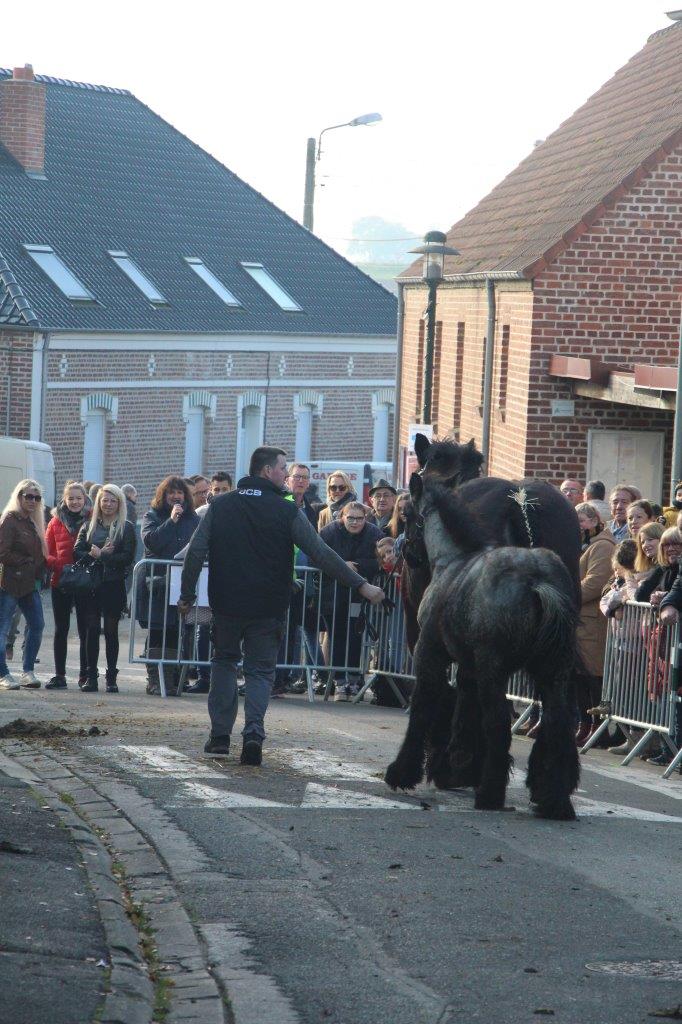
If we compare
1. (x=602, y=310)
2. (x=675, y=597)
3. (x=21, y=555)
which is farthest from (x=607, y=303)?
(x=675, y=597)

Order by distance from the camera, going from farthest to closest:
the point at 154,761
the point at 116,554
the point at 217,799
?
the point at 116,554 → the point at 154,761 → the point at 217,799

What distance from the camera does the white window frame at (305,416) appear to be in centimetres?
4688

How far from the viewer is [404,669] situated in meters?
15.0

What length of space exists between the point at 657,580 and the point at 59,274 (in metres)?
30.1

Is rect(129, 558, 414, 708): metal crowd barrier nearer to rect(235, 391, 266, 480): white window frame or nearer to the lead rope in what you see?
the lead rope

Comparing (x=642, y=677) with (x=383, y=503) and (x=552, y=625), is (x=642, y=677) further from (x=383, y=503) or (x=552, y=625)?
(x=383, y=503)

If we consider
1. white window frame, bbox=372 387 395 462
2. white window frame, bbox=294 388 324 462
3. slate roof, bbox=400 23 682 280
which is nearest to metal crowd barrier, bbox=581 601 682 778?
slate roof, bbox=400 23 682 280

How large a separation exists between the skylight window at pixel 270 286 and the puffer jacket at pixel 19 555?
31.4m

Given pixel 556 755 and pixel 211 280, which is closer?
pixel 556 755

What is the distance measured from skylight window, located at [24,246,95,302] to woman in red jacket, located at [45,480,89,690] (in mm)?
23994

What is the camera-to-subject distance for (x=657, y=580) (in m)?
12.0

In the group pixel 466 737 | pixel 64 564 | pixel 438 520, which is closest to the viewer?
pixel 466 737

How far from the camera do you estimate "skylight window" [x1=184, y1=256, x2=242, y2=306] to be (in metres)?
44.8

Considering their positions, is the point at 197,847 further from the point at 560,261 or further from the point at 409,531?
the point at 560,261
